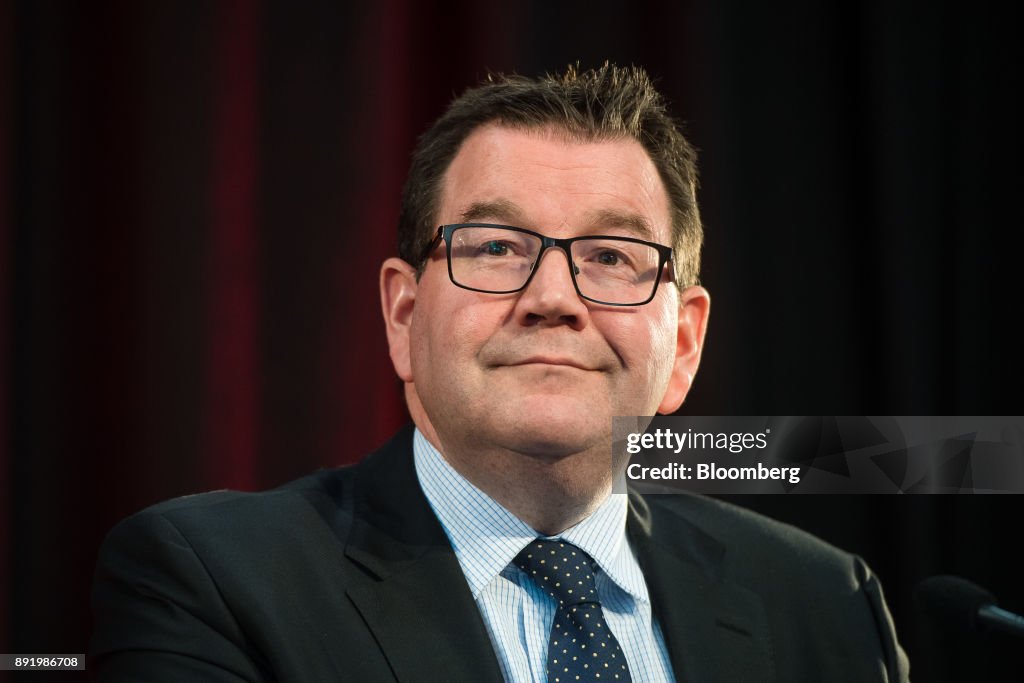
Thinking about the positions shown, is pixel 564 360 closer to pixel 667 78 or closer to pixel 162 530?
pixel 162 530

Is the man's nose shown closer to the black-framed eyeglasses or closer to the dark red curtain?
the black-framed eyeglasses

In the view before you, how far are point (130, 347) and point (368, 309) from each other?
420mm

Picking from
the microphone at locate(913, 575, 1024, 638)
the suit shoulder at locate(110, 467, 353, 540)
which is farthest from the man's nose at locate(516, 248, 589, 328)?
the microphone at locate(913, 575, 1024, 638)

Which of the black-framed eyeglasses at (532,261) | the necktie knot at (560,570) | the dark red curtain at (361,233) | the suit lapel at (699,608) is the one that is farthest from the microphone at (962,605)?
the dark red curtain at (361,233)

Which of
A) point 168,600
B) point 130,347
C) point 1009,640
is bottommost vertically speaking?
Result: point 1009,640

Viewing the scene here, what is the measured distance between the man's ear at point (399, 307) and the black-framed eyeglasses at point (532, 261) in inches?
6.0

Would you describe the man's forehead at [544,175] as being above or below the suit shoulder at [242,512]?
above

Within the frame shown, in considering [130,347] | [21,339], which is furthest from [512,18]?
[21,339]

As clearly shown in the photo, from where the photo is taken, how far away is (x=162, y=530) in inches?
50.8

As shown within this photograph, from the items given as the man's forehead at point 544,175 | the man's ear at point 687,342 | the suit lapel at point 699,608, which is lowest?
the suit lapel at point 699,608

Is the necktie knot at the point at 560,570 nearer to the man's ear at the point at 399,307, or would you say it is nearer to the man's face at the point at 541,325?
the man's face at the point at 541,325

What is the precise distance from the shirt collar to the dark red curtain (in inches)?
19.7

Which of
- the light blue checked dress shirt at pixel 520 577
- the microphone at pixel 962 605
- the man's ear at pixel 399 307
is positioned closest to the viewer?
the microphone at pixel 962 605

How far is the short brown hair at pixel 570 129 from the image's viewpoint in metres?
1.52
